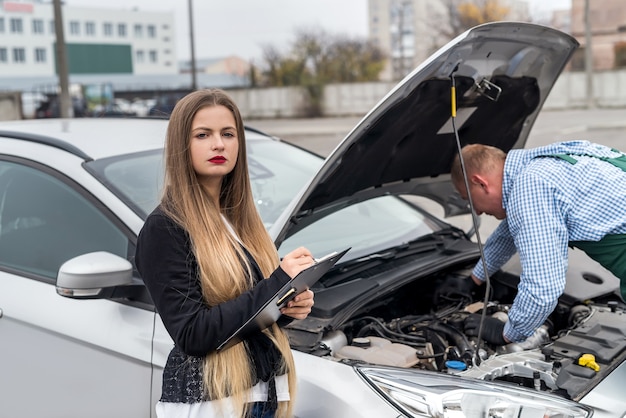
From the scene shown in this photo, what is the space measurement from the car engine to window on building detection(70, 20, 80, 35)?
76550 millimetres

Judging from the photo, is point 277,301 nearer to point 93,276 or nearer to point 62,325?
point 93,276

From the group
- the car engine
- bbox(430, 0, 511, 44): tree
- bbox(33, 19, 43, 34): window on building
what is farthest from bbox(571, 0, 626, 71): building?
bbox(33, 19, 43, 34): window on building

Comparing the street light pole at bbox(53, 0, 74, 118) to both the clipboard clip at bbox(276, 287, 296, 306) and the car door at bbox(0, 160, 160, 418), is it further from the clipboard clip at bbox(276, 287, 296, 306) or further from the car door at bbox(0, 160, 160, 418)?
the clipboard clip at bbox(276, 287, 296, 306)

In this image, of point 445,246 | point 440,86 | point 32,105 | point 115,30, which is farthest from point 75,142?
point 115,30

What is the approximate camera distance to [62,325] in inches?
99.4

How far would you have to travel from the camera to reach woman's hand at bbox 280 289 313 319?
5.90ft

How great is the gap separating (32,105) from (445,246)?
3693 cm

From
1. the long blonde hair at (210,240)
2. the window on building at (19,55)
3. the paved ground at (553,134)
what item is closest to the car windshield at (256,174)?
the long blonde hair at (210,240)

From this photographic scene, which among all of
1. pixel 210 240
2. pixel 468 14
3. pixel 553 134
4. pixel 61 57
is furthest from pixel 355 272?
pixel 468 14

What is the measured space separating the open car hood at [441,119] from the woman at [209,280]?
0.73 meters

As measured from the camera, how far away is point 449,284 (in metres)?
3.30

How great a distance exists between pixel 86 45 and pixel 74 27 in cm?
2585

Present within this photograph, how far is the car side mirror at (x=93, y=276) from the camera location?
2.29 m

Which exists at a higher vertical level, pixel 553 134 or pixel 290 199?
pixel 290 199
